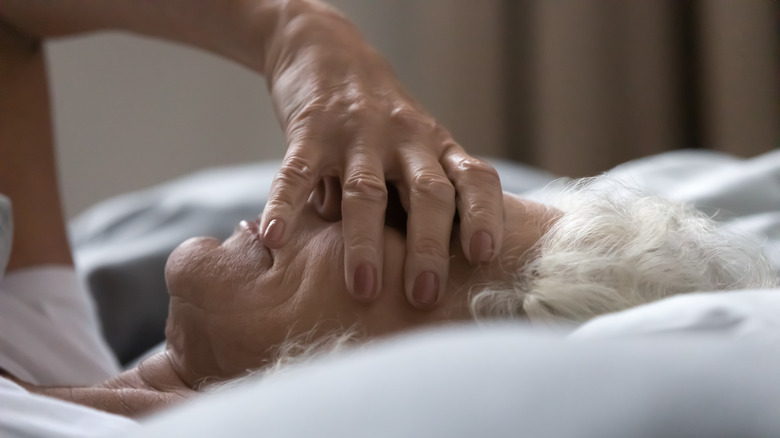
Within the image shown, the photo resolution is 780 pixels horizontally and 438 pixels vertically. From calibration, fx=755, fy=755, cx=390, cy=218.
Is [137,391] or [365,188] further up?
[365,188]

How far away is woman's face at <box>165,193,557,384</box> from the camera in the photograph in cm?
69

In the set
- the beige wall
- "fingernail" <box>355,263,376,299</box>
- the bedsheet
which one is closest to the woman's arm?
"fingernail" <box>355,263,376,299</box>

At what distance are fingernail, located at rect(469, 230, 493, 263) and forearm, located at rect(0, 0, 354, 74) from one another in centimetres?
42

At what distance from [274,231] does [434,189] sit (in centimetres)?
15

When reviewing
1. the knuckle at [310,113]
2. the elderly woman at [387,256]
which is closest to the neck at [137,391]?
the elderly woman at [387,256]

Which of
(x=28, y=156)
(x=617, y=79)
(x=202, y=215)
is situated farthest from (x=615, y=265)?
(x=617, y=79)

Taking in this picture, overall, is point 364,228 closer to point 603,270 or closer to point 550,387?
point 603,270

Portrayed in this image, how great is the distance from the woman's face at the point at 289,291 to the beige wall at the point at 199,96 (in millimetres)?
1778

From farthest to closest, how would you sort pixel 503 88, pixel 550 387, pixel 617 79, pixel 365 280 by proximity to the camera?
pixel 503 88 < pixel 617 79 < pixel 365 280 < pixel 550 387

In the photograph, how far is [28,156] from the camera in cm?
114

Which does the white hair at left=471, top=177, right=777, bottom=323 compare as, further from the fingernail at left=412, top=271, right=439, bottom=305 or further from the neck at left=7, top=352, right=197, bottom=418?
the neck at left=7, top=352, right=197, bottom=418

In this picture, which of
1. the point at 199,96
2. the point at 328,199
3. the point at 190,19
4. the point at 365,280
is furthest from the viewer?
the point at 199,96

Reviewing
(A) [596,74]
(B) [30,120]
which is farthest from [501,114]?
(B) [30,120]

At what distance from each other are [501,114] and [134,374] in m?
1.87
